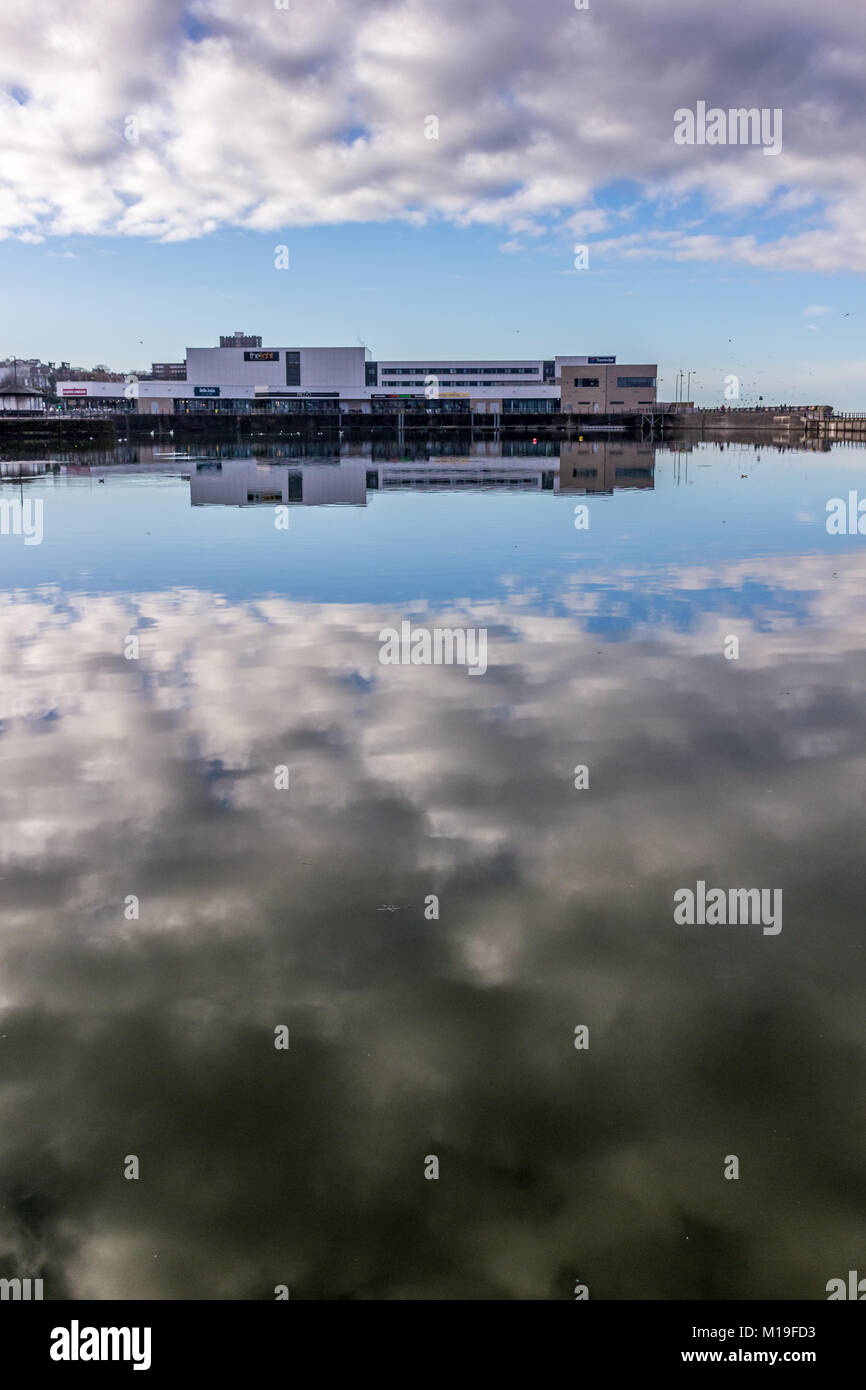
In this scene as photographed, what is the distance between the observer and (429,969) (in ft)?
26.2

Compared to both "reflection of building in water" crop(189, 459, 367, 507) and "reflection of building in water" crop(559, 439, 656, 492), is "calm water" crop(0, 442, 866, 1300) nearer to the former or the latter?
"reflection of building in water" crop(189, 459, 367, 507)

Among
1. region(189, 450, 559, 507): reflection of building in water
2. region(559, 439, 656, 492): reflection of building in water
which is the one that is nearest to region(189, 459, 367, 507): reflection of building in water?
region(189, 450, 559, 507): reflection of building in water

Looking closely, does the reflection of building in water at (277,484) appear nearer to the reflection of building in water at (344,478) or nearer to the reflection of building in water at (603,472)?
the reflection of building in water at (344,478)

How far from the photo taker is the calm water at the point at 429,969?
560 centimetres

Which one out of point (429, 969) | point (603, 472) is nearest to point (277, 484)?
point (603, 472)

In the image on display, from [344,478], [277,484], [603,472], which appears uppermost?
[603,472]

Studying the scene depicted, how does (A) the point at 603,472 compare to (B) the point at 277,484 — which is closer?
(B) the point at 277,484

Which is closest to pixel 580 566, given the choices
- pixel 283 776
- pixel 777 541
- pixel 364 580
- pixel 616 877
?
pixel 364 580

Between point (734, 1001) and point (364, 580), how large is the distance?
2062cm

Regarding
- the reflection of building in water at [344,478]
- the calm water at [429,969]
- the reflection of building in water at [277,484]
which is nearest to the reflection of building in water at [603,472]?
the reflection of building in water at [344,478]

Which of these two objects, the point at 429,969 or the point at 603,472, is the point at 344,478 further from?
the point at 429,969

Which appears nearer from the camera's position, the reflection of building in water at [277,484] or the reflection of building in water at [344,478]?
the reflection of building in water at [277,484]

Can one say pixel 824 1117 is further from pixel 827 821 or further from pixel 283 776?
pixel 283 776

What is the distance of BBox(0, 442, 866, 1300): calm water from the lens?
5602 mm
